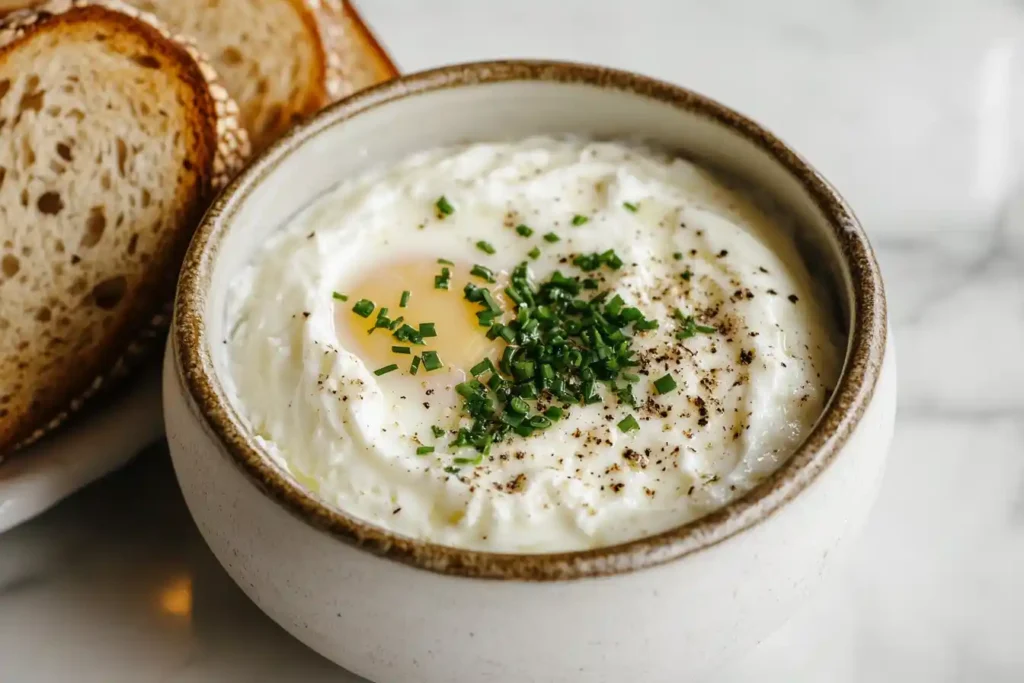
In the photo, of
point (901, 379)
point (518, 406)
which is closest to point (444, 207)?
point (518, 406)

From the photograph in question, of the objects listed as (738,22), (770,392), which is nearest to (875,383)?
(770,392)

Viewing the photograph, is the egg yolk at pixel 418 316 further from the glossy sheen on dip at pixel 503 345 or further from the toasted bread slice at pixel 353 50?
the toasted bread slice at pixel 353 50

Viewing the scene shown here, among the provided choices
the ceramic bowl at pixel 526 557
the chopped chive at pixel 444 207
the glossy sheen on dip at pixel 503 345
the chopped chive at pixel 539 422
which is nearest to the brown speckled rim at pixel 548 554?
the ceramic bowl at pixel 526 557

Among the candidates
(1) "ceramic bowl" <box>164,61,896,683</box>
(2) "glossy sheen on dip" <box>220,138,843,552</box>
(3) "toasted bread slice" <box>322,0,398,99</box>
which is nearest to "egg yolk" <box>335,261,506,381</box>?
(2) "glossy sheen on dip" <box>220,138,843,552</box>

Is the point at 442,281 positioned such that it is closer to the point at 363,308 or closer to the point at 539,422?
the point at 363,308

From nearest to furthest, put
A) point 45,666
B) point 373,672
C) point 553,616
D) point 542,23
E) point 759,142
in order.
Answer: point 553,616, point 373,672, point 45,666, point 759,142, point 542,23

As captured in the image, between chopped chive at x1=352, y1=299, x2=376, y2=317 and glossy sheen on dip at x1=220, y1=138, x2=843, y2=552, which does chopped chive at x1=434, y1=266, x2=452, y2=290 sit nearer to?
glossy sheen on dip at x1=220, y1=138, x2=843, y2=552

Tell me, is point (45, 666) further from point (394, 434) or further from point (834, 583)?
point (834, 583)

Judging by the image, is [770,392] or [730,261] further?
[730,261]
